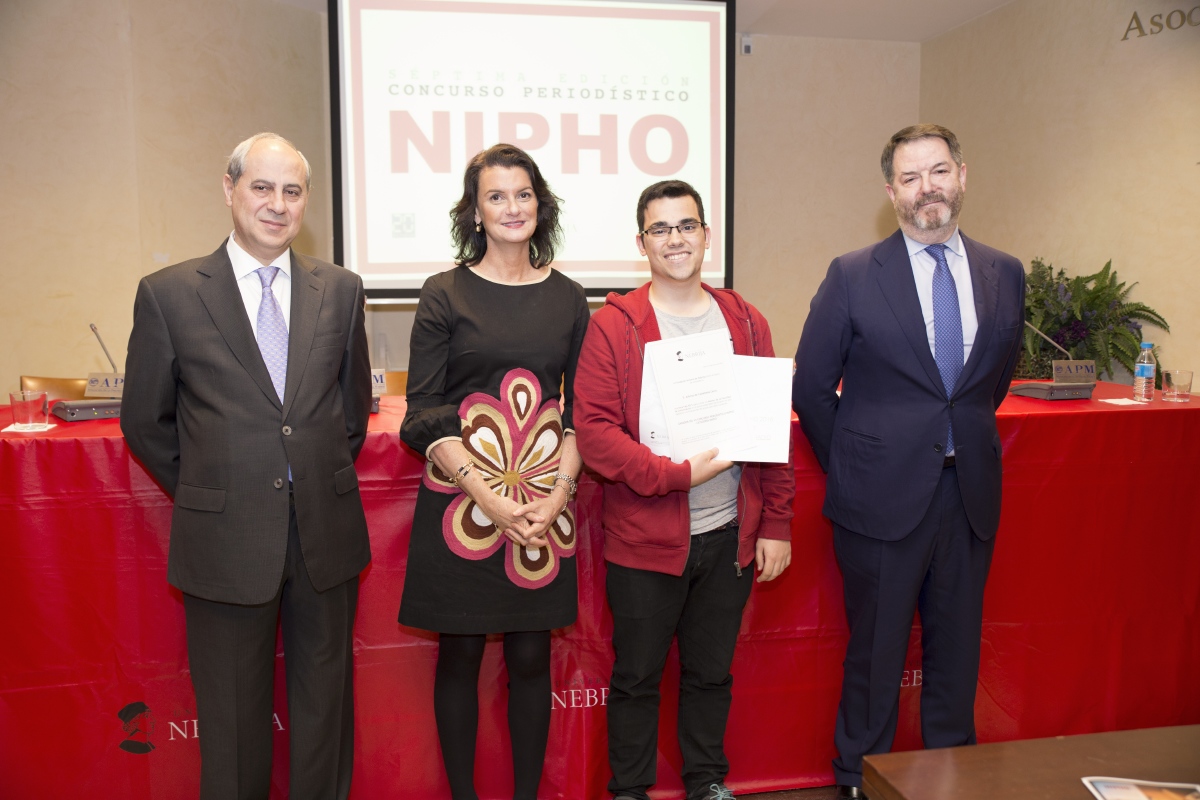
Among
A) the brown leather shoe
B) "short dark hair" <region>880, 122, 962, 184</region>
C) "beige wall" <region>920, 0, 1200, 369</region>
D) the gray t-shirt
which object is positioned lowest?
the brown leather shoe

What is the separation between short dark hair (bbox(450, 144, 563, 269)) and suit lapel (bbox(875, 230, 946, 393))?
0.82m

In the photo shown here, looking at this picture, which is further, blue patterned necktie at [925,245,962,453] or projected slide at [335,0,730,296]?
projected slide at [335,0,730,296]

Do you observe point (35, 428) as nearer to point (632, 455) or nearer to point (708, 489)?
point (632, 455)

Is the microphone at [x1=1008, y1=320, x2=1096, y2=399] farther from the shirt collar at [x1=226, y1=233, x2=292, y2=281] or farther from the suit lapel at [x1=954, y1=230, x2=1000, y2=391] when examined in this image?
the shirt collar at [x1=226, y1=233, x2=292, y2=281]

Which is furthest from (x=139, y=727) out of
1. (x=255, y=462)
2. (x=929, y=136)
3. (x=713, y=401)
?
(x=929, y=136)

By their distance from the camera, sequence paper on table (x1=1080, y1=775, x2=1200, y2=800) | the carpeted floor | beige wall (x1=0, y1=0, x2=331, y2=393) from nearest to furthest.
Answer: paper on table (x1=1080, y1=775, x2=1200, y2=800) → the carpeted floor → beige wall (x1=0, y1=0, x2=331, y2=393)

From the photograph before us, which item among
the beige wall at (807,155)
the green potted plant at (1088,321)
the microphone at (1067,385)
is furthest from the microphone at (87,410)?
the beige wall at (807,155)

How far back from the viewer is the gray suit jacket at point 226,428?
5.52 ft

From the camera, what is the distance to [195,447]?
67.0 inches

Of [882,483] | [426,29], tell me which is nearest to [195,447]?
[882,483]

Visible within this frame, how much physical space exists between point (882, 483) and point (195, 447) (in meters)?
1.58

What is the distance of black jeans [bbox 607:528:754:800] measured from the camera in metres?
1.97

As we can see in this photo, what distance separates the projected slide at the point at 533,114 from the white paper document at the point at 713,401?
2728mm

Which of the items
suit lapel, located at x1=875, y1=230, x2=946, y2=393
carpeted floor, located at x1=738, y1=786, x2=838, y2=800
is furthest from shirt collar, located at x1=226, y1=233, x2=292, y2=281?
carpeted floor, located at x1=738, y1=786, x2=838, y2=800
